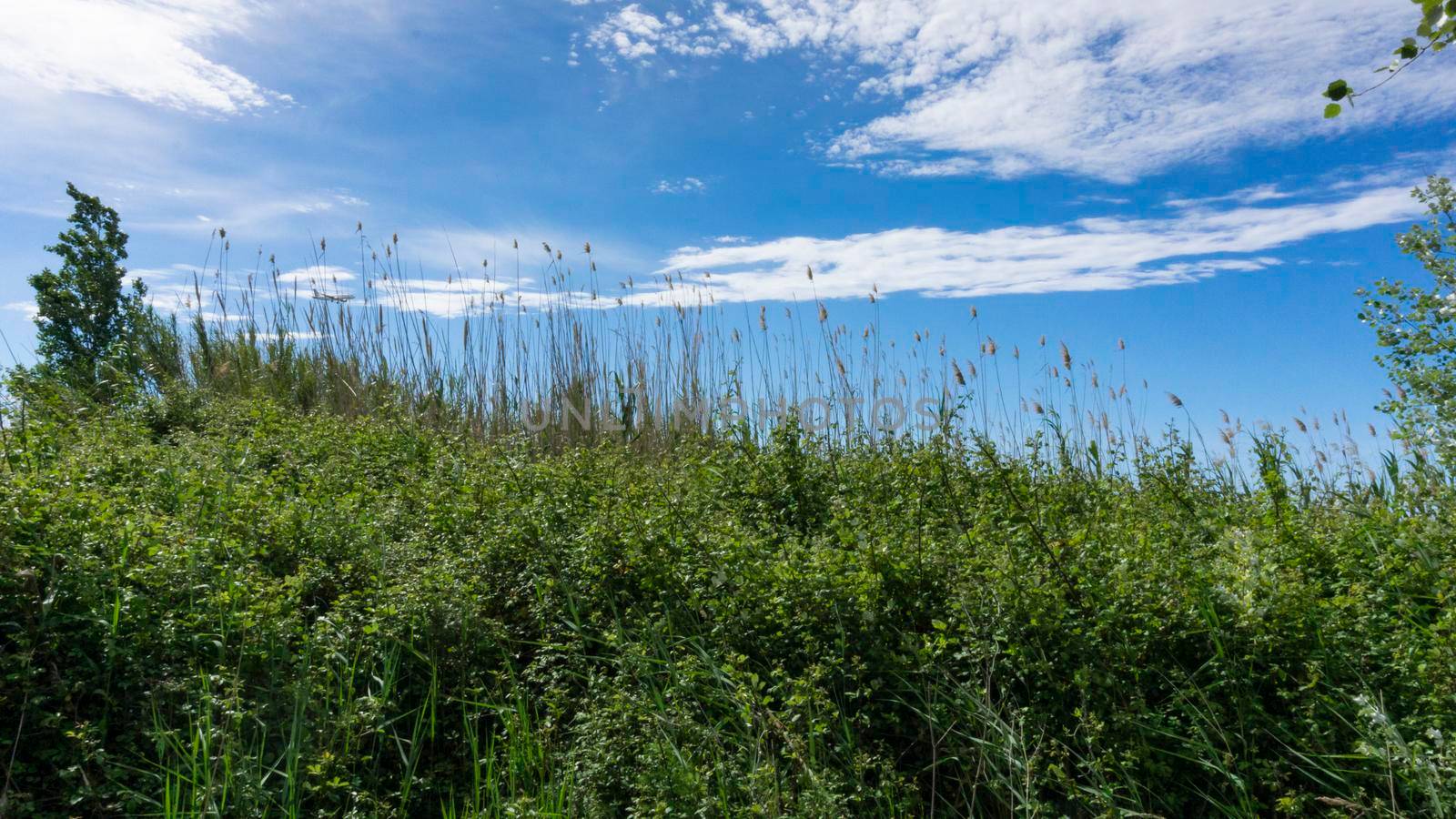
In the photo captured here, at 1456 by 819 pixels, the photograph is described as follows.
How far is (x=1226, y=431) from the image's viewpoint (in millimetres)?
5609

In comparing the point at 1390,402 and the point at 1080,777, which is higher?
the point at 1390,402

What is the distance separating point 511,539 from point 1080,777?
230 centimetres

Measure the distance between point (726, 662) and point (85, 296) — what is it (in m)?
9.10

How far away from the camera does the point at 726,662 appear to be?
269 centimetres

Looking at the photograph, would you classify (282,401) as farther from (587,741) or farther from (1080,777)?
(1080,777)

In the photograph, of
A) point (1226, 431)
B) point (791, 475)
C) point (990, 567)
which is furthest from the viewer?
point (1226, 431)

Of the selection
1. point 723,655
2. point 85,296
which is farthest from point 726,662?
point 85,296

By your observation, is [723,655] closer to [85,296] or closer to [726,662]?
[726,662]

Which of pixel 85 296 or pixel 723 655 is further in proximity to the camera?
pixel 85 296

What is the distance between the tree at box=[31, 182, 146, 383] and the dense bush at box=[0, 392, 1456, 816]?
610cm

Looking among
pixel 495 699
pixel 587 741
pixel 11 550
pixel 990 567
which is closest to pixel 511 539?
pixel 495 699

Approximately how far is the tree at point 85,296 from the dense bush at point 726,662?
240 inches

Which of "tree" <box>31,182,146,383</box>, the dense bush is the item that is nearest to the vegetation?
the dense bush

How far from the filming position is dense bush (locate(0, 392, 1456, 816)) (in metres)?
2.43
